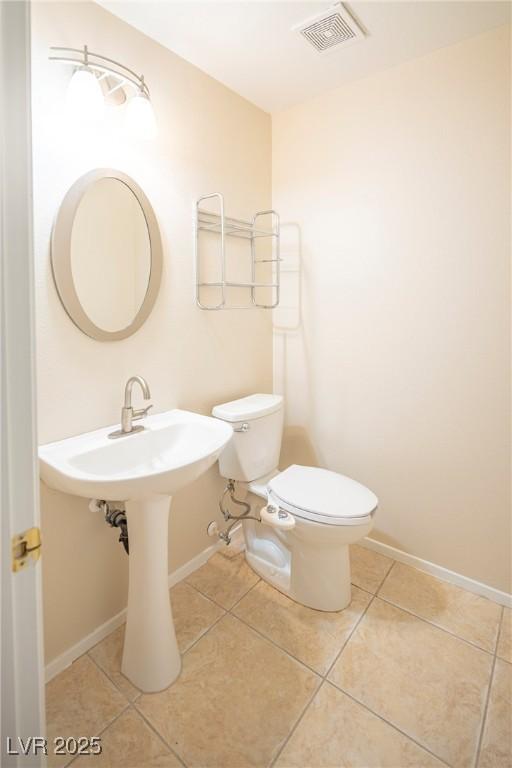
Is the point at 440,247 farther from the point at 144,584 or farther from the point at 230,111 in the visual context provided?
the point at 144,584

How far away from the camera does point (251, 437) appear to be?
1.89 metres

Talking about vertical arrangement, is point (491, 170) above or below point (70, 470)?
above

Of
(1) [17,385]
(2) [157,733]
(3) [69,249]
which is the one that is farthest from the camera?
(3) [69,249]

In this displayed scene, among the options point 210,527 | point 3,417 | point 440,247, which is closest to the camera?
point 3,417

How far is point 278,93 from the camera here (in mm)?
2000

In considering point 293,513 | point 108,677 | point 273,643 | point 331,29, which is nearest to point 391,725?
point 273,643

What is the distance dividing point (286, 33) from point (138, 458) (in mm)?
1765

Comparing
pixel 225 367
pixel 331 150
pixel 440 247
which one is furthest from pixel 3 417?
pixel 331 150

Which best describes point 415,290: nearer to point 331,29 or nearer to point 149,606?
point 331,29

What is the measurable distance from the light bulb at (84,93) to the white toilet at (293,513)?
1.23m

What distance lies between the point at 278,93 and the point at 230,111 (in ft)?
0.89

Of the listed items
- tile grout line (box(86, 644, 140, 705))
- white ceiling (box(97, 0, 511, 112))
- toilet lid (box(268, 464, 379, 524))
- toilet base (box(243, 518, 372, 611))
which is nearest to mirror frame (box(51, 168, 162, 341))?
white ceiling (box(97, 0, 511, 112))

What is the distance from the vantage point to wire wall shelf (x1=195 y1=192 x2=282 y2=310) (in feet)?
6.04

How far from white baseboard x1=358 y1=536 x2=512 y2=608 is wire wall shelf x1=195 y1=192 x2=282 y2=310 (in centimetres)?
143
